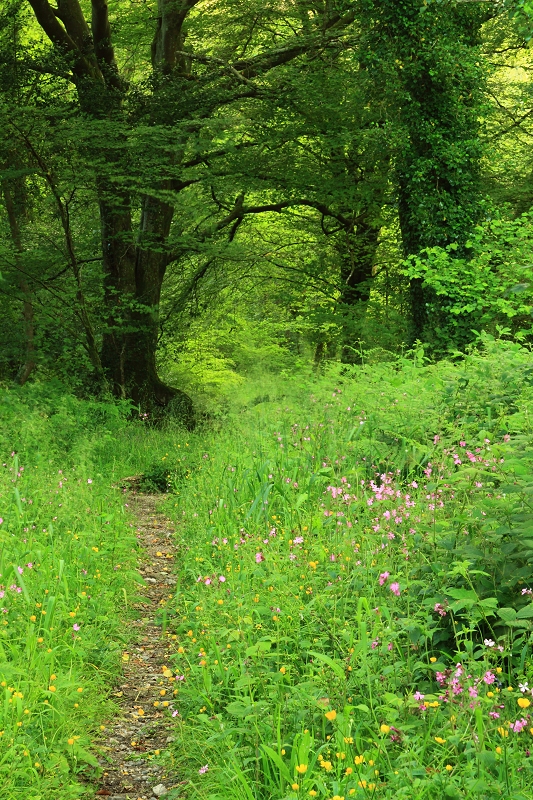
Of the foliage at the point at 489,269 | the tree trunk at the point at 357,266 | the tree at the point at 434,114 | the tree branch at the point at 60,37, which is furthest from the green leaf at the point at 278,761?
the tree trunk at the point at 357,266

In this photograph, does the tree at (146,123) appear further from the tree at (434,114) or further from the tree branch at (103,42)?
the tree at (434,114)

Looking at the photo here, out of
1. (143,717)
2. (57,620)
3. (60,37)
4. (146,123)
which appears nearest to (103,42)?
(60,37)

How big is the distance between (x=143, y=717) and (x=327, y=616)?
A: 1131mm

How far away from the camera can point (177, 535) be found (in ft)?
21.1

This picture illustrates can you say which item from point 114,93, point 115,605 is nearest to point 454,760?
point 115,605

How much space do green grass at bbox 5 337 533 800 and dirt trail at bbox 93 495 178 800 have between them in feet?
0.31

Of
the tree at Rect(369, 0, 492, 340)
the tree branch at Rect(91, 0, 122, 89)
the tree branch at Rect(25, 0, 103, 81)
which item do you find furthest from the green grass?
the tree branch at Rect(91, 0, 122, 89)

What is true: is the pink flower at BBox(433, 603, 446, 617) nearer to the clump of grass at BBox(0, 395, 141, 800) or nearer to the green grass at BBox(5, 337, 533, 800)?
the green grass at BBox(5, 337, 533, 800)

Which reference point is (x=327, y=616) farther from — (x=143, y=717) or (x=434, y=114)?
(x=434, y=114)

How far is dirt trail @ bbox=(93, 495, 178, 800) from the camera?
3.21 meters

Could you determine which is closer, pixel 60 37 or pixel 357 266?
pixel 60 37

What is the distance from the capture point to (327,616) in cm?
349

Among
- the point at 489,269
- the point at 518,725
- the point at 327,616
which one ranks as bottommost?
the point at 327,616

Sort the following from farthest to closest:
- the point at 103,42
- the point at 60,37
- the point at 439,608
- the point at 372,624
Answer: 1. the point at 103,42
2. the point at 60,37
3. the point at 372,624
4. the point at 439,608
